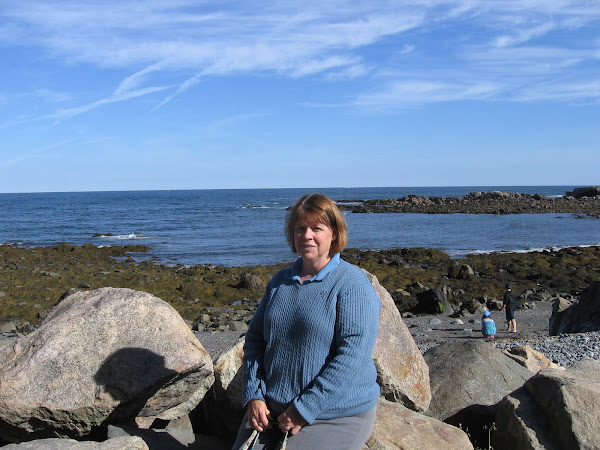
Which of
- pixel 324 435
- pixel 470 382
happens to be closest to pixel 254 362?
pixel 324 435

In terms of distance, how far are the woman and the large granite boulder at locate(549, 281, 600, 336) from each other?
10581 millimetres

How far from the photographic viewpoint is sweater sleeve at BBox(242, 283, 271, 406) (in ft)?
11.5

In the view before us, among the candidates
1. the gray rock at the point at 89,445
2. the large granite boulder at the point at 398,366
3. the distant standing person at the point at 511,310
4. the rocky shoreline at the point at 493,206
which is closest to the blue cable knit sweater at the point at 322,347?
the gray rock at the point at 89,445

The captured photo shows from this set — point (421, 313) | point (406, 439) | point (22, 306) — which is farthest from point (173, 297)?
point (406, 439)

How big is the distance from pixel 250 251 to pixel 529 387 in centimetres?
3215

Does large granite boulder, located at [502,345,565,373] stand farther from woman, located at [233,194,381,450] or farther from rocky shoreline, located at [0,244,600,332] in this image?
rocky shoreline, located at [0,244,600,332]

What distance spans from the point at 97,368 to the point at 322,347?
2.48 meters

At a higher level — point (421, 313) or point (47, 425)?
point (47, 425)

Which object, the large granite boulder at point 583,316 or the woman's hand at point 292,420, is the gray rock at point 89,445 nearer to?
the woman's hand at point 292,420

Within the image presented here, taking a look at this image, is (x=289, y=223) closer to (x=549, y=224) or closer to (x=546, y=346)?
(x=546, y=346)

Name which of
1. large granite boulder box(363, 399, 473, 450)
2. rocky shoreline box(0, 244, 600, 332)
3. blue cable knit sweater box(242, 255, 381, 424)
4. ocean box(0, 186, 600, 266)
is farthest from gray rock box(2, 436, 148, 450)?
ocean box(0, 186, 600, 266)

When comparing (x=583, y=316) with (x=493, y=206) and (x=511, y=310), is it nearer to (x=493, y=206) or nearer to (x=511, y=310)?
(x=511, y=310)

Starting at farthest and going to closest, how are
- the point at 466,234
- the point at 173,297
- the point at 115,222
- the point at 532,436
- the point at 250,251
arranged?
the point at 115,222, the point at 466,234, the point at 250,251, the point at 173,297, the point at 532,436

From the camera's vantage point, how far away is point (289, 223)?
3752mm
